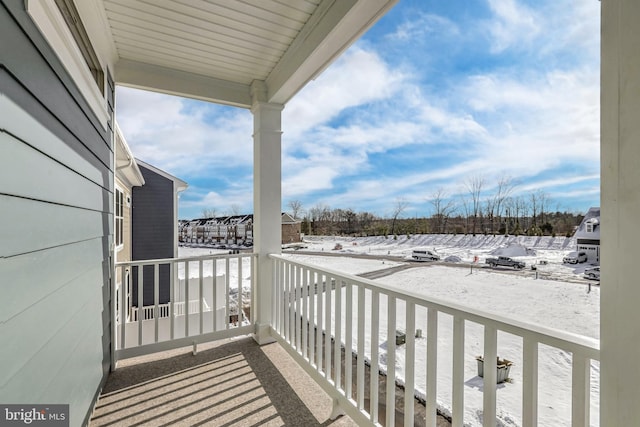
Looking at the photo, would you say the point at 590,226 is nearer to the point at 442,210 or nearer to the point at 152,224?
the point at 442,210

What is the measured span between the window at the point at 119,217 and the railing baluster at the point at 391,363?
5.06 metres

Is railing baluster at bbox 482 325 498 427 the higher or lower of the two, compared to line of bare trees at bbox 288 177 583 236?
lower

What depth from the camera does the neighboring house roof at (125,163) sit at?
343cm

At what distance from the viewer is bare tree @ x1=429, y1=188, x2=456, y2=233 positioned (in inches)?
54.5

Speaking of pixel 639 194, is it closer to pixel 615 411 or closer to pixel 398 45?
pixel 615 411

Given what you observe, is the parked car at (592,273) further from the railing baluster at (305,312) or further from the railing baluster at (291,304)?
the railing baluster at (291,304)

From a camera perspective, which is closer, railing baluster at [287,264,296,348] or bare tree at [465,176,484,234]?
bare tree at [465,176,484,234]

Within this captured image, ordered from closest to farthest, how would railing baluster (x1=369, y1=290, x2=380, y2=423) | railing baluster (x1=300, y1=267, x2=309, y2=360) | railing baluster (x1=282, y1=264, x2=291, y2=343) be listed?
1. railing baluster (x1=369, y1=290, x2=380, y2=423)
2. railing baluster (x1=300, y1=267, x2=309, y2=360)
3. railing baluster (x1=282, y1=264, x2=291, y2=343)

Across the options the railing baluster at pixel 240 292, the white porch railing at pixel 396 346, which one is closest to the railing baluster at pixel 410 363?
the white porch railing at pixel 396 346

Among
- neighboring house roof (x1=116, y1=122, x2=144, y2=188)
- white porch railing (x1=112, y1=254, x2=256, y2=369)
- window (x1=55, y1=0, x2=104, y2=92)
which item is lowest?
white porch railing (x1=112, y1=254, x2=256, y2=369)

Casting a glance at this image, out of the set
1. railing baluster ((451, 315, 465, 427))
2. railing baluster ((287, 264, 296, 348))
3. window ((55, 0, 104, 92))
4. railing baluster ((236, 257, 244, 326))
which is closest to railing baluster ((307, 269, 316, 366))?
railing baluster ((287, 264, 296, 348))

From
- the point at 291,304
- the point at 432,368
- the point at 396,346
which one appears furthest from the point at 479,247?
the point at 291,304

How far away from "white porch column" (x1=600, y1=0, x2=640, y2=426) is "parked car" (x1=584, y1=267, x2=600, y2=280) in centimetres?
5

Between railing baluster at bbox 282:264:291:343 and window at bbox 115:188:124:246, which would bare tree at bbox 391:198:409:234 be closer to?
railing baluster at bbox 282:264:291:343
